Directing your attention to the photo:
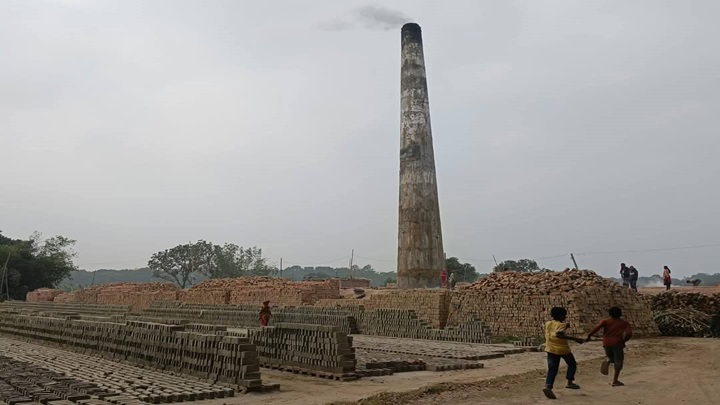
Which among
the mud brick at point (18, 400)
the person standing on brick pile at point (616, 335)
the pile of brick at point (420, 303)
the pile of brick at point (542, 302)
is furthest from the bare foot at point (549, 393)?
the pile of brick at point (420, 303)

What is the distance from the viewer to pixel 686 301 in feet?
54.9

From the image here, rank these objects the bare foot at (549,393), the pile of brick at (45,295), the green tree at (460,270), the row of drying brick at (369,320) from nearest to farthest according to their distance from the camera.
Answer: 1. the bare foot at (549,393)
2. the row of drying brick at (369,320)
3. the pile of brick at (45,295)
4. the green tree at (460,270)

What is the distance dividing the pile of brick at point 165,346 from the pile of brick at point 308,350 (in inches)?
58.4

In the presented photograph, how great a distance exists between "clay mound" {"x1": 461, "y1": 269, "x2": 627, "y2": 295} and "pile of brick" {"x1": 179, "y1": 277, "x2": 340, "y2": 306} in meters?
7.78

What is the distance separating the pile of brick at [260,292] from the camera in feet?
73.9

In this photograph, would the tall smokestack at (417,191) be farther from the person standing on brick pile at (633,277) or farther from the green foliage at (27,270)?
the green foliage at (27,270)

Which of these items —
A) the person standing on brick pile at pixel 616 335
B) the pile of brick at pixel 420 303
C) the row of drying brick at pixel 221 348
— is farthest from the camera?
the pile of brick at pixel 420 303

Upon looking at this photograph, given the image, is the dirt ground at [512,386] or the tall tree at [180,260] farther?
the tall tree at [180,260]

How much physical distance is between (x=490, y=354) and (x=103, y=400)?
24.8 ft

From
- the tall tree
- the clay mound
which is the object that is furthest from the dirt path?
the tall tree

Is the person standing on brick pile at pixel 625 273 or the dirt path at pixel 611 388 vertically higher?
the person standing on brick pile at pixel 625 273

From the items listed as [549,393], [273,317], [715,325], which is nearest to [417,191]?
[273,317]

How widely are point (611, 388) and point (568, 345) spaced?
2.72 feet

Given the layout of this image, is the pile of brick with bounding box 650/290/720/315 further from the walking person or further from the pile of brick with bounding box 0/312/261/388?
the pile of brick with bounding box 0/312/261/388
